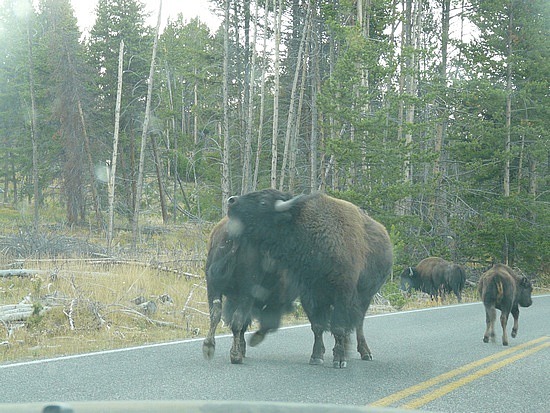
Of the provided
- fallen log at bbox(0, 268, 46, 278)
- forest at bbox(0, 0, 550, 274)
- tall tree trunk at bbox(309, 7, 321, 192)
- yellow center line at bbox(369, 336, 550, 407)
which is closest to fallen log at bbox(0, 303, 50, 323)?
fallen log at bbox(0, 268, 46, 278)

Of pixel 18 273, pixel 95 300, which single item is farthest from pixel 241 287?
pixel 18 273

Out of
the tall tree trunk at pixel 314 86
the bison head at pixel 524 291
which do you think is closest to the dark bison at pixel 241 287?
the bison head at pixel 524 291

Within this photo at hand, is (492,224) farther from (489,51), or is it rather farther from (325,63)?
(325,63)

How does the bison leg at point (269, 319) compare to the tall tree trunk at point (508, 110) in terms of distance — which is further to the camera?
the tall tree trunk at point (508, 110)

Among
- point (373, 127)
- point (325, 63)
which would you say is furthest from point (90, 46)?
point (373, 127)

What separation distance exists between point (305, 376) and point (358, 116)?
1613 cm

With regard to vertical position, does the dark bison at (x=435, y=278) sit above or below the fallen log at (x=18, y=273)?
below

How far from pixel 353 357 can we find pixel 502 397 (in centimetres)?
248

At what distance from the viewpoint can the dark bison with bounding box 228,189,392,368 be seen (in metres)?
7.48

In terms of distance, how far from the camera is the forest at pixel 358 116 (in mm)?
22375

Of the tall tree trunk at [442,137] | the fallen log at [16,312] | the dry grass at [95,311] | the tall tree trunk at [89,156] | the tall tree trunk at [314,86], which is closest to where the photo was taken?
the dry grass at [95,311]

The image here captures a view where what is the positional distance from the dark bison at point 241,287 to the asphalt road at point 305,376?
1.59ft

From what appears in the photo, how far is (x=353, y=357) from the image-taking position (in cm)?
845

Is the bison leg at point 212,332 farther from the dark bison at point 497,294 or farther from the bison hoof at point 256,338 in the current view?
the dark bison at point 497,294
